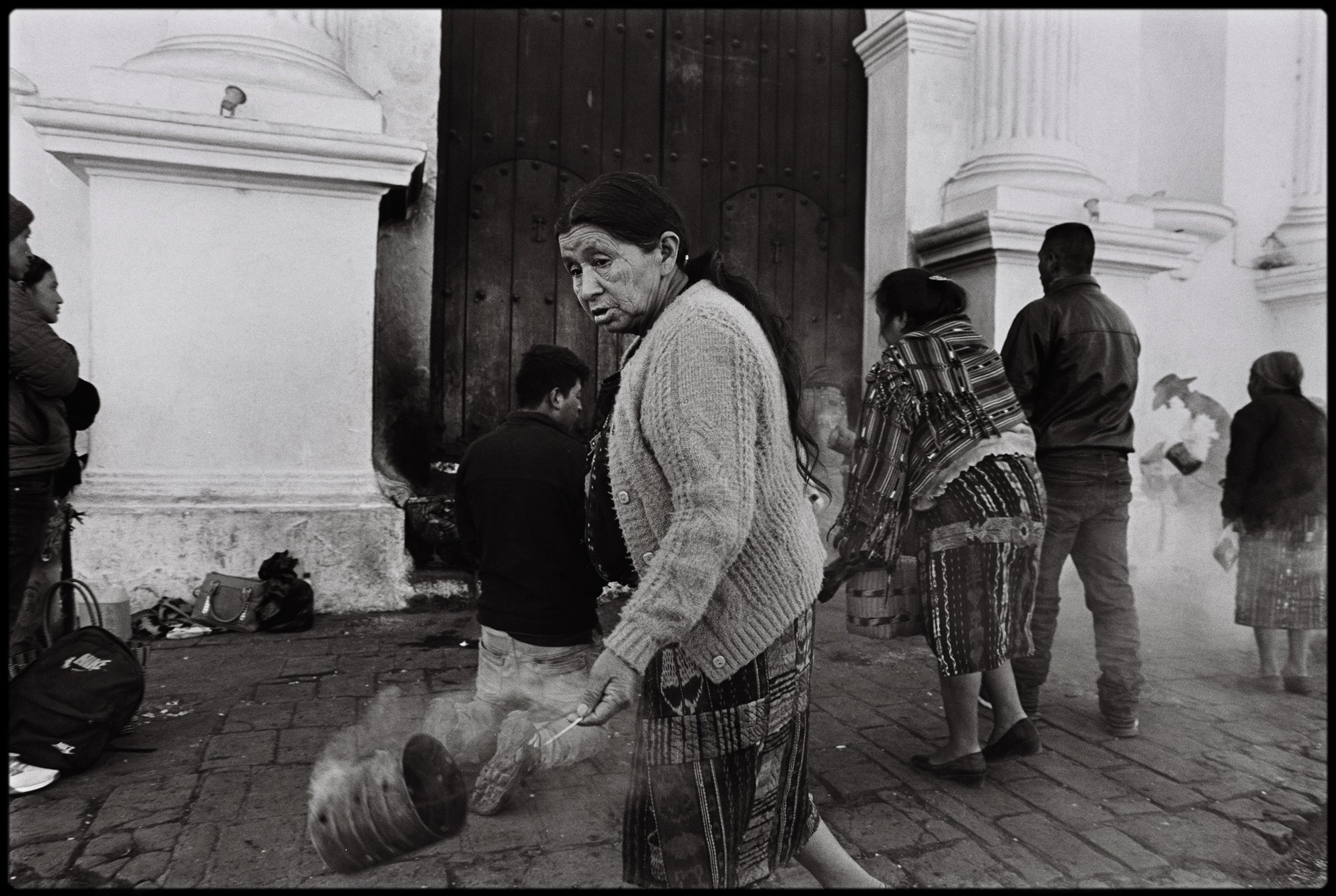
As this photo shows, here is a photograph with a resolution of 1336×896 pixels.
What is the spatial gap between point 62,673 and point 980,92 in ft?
22.4

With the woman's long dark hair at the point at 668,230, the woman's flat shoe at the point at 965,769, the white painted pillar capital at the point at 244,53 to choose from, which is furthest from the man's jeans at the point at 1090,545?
the white painted pillar capital at the point at 244,53

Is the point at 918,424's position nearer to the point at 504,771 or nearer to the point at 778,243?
the point at 504,771

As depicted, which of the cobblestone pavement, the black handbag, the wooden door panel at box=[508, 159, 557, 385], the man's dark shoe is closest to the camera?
the cobblestone pavement

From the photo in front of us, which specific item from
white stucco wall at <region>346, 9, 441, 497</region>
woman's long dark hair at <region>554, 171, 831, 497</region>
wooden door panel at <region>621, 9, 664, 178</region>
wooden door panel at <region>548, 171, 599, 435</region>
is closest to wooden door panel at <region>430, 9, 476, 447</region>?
white stucco wall at <region>346, 9, 441, 497</region>

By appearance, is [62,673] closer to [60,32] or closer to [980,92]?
[60,32]

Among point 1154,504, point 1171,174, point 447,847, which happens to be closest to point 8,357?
point 447,847

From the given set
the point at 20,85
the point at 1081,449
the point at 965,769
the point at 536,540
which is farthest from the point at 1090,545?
the point at 20,85

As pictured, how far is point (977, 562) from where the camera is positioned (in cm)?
313

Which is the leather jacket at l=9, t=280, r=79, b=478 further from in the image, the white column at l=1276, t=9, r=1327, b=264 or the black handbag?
the white column at l=1276, t=9, r=1327, b=264

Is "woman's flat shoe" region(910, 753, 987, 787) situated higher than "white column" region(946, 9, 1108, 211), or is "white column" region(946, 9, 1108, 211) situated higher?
"white column" region(946, 9, 1108, 211)

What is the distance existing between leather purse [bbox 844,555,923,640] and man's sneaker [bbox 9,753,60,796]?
2.62 metres

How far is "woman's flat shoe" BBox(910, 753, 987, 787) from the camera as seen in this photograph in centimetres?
307

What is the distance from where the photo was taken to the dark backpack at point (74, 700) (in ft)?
9.68

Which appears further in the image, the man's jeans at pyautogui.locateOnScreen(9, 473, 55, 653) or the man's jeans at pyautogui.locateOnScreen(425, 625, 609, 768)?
the man's jeans at pyautogui.locateOnScreen(9, 473, 55, 653)
